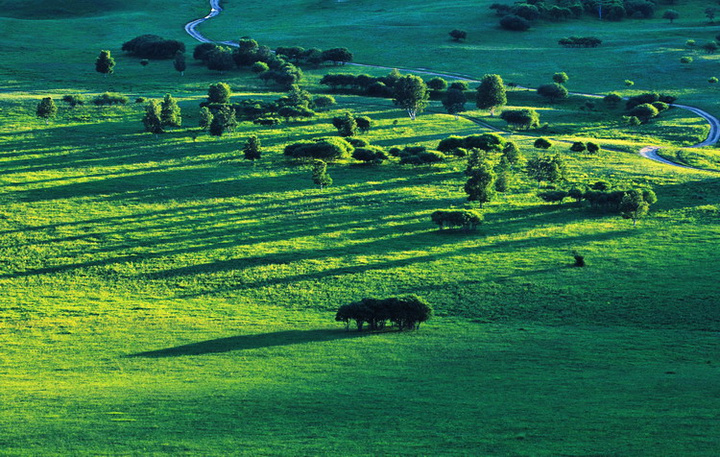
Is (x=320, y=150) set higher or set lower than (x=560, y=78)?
lower

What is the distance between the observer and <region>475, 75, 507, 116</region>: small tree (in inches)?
5773

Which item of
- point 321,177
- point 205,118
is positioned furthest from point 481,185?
point 205,118

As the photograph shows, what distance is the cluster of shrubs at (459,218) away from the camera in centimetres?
8862

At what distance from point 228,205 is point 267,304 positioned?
32.3 metres

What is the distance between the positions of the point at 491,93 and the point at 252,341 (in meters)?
101

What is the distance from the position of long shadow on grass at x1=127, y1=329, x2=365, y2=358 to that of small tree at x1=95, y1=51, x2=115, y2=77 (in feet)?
458

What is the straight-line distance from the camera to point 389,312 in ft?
201

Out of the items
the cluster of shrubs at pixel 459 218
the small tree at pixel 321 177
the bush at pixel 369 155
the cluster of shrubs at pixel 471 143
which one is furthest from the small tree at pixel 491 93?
the cluster of shrubs at pixel 459 218

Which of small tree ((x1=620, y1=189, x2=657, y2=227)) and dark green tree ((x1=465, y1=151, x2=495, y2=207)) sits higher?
dark green tree ((x1=465, y1=151, x2=495, y2=207))

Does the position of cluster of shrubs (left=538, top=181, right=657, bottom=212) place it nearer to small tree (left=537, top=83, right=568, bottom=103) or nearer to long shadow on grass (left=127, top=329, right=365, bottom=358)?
long shadow on grass (left=127, top=329, right=365, bottom=358)

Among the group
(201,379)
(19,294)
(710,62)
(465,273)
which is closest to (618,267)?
(465,273)

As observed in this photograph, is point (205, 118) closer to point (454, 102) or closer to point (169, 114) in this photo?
point (169, 114)

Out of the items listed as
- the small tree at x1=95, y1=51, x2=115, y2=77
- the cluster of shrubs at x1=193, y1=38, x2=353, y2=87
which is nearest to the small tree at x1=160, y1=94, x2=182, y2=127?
the cluster of shrubs at x1=193, y1=38, x2=353, y2=87

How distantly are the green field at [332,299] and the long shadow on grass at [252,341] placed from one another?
278 millimetres
